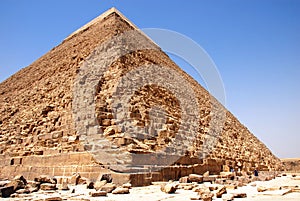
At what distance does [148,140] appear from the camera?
27.1ft

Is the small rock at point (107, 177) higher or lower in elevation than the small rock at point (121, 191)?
higher

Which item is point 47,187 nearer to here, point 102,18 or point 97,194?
point 97,194

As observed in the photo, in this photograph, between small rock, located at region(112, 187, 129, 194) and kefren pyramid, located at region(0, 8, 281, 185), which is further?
kefren pyramid, located at region(0, 8, 281, 185)

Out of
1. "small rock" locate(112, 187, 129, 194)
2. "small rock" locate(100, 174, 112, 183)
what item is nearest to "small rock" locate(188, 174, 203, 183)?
"small rock" locate(100, 174, 112, 183)

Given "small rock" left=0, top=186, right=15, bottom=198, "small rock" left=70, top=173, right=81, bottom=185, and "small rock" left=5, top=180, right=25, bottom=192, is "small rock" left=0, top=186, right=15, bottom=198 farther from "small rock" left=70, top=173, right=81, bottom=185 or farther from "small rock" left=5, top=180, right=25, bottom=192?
"small rock" left=70, top=173, right=81, bottom=185

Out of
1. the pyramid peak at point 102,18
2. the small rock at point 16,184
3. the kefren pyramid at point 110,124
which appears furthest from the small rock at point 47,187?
the pyramid peak at point 102,18

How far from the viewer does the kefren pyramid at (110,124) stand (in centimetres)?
748

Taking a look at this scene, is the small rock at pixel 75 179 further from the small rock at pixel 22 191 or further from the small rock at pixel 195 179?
the small rock at pixel 195 179

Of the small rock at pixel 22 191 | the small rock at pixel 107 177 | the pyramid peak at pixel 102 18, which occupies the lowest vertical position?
the small rock at pixel 22 191

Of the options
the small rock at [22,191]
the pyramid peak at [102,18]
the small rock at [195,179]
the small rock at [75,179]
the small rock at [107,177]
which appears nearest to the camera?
the small rock at [22,191]

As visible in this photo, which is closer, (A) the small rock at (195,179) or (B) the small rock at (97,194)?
(B) the small rock at (97,194)

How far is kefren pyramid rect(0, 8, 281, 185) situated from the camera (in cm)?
748

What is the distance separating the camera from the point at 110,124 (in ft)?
27.0

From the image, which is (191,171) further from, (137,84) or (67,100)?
(67,100)
